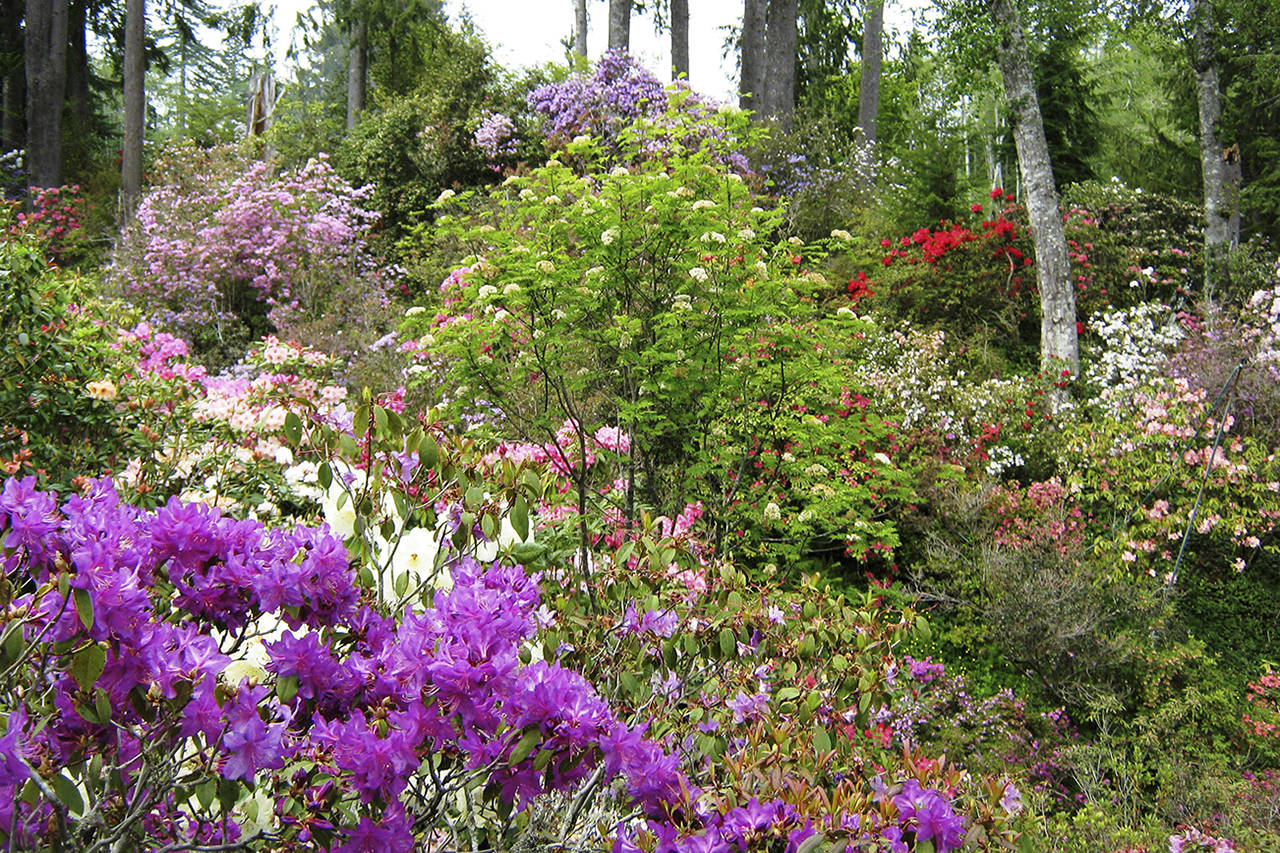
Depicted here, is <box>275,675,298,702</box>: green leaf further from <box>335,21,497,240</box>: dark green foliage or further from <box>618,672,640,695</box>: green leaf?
<box>335,21,497,240</box>: dark green foliage

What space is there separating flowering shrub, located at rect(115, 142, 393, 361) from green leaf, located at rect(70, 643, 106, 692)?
8.61 meters

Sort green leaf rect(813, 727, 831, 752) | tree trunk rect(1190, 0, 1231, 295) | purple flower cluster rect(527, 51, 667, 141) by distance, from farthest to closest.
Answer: purple flower cluster rect(527, 51, 667, 141) → tree trunk rect(1190, 0, 1231, 295) → green leaf rect(813, 727, 831, 752)

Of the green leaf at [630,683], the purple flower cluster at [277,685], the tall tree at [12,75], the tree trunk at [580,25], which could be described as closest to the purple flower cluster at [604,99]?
the tree trunk at [580,25]

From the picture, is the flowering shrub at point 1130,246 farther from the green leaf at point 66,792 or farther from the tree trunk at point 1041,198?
the green leaf at point 66,792

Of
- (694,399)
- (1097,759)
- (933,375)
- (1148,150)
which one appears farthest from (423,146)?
(1097,759)

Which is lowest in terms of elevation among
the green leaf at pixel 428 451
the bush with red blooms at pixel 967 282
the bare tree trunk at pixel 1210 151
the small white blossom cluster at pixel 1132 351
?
the green leaf at pixel 428 451

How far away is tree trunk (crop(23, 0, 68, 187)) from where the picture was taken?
1334cm

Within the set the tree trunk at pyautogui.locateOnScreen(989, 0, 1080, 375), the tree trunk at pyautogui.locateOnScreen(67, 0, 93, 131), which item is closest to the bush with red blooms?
the tree trunk at pyautogui.locateOnScreen(989, 0, 1080, 375)

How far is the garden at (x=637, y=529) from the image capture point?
1.23 m

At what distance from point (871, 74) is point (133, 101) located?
1300cm

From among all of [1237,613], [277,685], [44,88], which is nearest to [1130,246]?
[1237,613]

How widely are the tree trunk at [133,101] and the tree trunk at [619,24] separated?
7910 mm

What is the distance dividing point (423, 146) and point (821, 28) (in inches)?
410

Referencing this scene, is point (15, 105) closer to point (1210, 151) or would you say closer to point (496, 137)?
point (496, 137)
